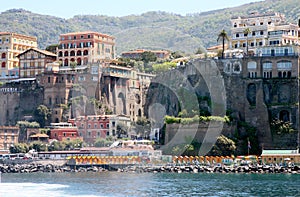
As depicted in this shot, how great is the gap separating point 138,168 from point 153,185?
25697 mm

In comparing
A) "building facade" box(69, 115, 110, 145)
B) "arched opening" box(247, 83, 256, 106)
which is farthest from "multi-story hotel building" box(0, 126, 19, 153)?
"arched opening" box(247, 83, 256, 106)

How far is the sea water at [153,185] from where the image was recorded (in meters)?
72.2

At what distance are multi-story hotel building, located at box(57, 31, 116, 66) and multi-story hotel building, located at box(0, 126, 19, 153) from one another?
1619 cm

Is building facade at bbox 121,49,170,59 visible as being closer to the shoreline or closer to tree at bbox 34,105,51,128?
tree at bbox 34,105,51,128

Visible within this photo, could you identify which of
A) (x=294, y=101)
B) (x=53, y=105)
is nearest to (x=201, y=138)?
(x=294, y=101)

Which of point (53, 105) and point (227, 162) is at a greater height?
point (53, 105)

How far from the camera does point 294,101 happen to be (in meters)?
111

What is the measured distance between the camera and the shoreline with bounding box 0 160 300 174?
99188 mm

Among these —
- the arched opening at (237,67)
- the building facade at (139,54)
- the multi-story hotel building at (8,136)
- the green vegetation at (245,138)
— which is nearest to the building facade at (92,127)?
the multi-story hotel building at (8,136)

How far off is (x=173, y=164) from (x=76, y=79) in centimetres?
3072

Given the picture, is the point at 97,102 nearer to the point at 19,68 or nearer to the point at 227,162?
the point at 19,68

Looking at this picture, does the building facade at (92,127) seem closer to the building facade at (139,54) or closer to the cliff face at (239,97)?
the cliff face at (239,97)

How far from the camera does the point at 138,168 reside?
10644cm

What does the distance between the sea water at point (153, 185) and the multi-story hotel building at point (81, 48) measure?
41641 millimetres
